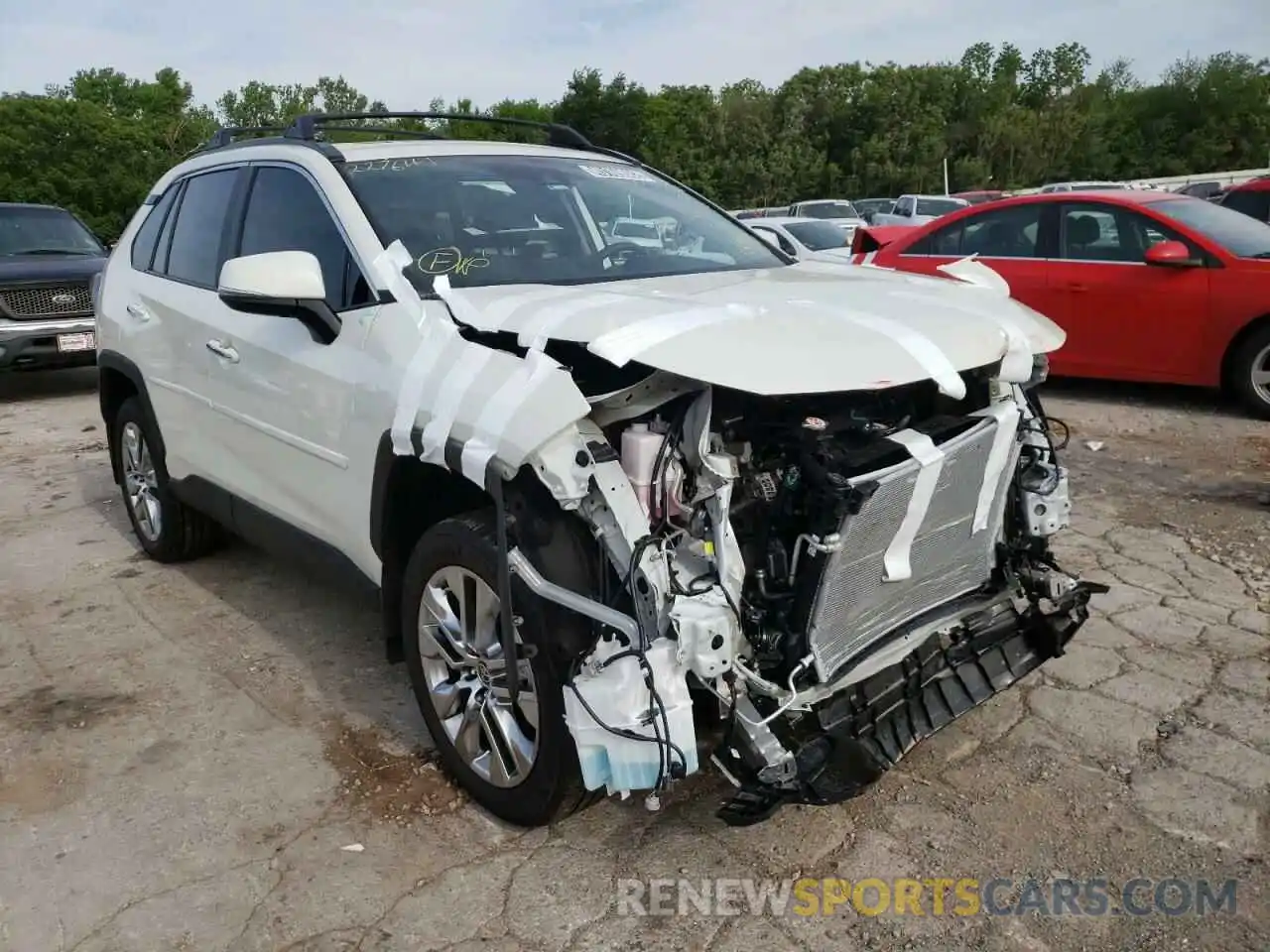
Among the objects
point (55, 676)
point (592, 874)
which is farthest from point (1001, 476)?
point (55, 676)

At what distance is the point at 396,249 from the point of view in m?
3.15

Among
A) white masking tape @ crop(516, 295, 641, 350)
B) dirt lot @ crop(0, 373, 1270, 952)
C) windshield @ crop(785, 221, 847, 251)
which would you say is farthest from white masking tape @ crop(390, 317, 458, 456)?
windshield @ crop(785, 221, 847, 251)

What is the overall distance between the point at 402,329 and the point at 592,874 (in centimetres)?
157

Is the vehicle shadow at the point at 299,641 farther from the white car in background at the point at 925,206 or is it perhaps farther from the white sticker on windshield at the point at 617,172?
the white car in background at the point at 925,206

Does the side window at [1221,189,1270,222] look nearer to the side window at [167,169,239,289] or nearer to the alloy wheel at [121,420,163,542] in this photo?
the side window at [167,169,239,289]

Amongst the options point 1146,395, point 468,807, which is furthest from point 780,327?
point 1146,395

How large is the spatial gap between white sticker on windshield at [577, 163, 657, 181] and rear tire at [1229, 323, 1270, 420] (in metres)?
4.89

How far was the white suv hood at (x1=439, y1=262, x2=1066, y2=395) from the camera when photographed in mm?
2400

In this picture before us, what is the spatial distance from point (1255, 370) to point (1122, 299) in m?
0.98

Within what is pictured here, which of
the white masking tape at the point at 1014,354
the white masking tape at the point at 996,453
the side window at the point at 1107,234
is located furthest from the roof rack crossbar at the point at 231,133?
the side window at the point at 1107,234

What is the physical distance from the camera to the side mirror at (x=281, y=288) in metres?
2.99

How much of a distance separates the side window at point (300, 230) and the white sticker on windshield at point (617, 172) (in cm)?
109

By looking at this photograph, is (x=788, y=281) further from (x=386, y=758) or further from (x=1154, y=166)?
(x=1154, y=166)

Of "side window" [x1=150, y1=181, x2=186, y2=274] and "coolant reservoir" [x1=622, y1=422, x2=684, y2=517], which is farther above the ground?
"side window" [x1=150, y1=181, x2=186, y2=274]
